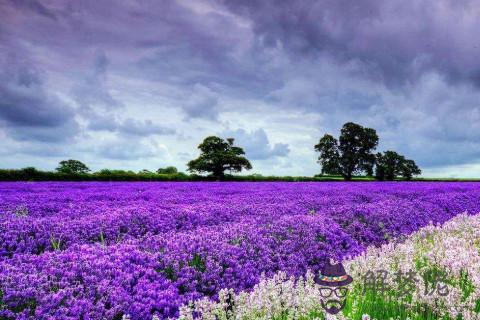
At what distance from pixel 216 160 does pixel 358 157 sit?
835 inches

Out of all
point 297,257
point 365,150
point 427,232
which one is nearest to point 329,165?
point 365,150

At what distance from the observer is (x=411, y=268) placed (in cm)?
413

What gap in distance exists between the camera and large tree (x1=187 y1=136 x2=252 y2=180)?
40.3 m

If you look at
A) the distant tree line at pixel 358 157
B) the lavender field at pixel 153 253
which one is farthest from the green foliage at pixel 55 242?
the distant tree line at pixel 358 157

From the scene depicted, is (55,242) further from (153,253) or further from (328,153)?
(328,153)

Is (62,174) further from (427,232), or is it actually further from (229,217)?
(427,232)

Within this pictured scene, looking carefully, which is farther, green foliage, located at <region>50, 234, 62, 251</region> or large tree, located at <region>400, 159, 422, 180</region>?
large tree, located at <region>400, 159, 422, 180</region>

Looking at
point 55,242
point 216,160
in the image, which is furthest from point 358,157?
point 55,242

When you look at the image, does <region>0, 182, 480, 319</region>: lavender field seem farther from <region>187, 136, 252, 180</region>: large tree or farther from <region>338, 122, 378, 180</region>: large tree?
<region>338, 122, 378, 180</region>: large tree

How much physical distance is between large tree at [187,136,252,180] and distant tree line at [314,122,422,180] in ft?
43.8

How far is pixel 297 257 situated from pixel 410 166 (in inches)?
2063

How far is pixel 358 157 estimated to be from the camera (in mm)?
48688

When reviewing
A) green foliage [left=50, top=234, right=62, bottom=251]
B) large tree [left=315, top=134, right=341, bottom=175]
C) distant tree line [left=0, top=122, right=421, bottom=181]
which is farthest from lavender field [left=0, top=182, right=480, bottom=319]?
large tree [left=315, top=134, right=341, bottom=175]

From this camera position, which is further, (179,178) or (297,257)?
(179,178)
